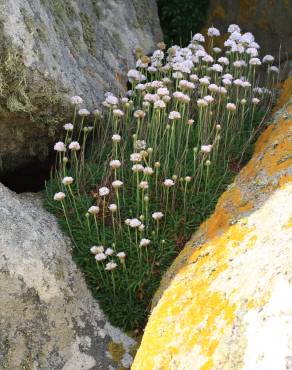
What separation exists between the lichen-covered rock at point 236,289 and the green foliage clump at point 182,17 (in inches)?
147

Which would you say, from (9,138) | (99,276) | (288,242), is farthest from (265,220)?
(9,138)

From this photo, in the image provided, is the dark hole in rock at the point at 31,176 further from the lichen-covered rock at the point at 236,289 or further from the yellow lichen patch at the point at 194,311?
the yellow lichen patch at the point at 194,311

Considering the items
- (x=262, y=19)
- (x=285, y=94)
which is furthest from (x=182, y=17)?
(x=285, y=94)

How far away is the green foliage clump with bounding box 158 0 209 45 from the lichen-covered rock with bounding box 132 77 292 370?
3738mm

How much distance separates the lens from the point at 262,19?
8203mm

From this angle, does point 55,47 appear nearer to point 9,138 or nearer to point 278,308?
point 9,138

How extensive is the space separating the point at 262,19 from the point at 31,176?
4.10 meters

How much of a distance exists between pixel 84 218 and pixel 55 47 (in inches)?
68.1

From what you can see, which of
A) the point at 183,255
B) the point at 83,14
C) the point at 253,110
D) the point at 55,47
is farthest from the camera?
the point at 83,14

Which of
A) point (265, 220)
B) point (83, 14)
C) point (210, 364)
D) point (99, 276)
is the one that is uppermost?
point (83, 14)

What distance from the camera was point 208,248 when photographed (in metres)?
4.50

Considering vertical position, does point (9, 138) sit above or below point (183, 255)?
above

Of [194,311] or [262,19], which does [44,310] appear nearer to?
[194,311]

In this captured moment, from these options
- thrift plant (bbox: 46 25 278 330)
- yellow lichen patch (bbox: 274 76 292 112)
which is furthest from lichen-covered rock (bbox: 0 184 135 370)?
yellow lichen patch (bbox: 274 76 292 112)
